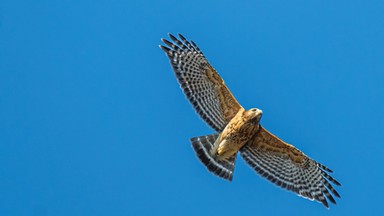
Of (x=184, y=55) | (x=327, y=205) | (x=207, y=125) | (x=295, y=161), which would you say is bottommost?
(x=327, y=205)

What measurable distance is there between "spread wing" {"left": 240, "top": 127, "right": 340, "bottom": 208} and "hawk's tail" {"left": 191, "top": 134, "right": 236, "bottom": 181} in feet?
1.96

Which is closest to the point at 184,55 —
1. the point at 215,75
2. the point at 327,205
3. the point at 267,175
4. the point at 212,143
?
the point at 215,75

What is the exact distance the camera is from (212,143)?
14.1 m

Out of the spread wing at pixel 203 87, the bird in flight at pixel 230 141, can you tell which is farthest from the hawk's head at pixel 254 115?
the spread wing at pixel 203 87

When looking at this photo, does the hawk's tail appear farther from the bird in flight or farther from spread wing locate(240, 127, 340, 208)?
spread wing locate(240, 127, 340, 208)

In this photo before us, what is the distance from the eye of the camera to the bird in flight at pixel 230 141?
13.9 m

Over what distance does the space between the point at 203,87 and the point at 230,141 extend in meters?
1.27

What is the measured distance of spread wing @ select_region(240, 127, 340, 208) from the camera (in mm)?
14250

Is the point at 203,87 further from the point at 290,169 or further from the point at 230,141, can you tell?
the point at 290,169

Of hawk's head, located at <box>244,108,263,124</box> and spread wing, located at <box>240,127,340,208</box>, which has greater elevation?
hawk's head, located at <box>244,108,263,124</box>

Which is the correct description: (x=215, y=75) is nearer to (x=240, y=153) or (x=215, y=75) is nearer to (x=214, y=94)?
(x=214, y=94)

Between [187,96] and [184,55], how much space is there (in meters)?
0.89

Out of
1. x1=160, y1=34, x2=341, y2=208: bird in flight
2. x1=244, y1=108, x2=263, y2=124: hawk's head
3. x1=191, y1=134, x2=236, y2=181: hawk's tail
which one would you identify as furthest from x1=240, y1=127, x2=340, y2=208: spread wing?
x1=244, y1=108, x2=263, y2=124: hawk's head

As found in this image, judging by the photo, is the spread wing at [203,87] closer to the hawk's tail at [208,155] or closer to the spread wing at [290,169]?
the hawk's tail at [208,155]
